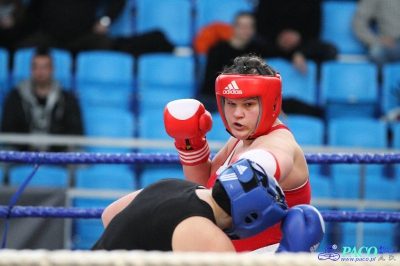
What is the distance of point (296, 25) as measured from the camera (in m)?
6.22

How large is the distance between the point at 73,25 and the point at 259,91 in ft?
13.4

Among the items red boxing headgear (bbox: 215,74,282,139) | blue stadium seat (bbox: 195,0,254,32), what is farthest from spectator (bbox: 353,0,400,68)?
red boxing headgear (bbox: 215,74,282,139)

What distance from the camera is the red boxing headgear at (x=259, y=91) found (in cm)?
246

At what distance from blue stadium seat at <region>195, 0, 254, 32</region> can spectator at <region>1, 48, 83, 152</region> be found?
1.71m

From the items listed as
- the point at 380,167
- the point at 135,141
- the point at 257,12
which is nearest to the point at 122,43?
the point at 257,12

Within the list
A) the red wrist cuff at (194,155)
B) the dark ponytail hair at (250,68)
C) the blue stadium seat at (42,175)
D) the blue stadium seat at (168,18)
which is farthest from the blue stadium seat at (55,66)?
the dark ponytail hair at (250,68)

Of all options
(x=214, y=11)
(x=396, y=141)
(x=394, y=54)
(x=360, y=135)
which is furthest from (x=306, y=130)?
(x=214, y=11)

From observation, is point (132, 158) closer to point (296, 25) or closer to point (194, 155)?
point (194, 155)

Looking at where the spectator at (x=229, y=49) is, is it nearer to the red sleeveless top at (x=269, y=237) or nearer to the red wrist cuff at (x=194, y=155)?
the red wrist cuff at (x=194, y=155)

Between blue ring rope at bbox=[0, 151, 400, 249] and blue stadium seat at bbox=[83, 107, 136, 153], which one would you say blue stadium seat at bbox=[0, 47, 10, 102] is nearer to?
blue stadium seat at bbox=[83, 107, 136, 153]

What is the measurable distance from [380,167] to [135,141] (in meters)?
2.21

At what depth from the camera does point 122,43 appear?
6.14 meters

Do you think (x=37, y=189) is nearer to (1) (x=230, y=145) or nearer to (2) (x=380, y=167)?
(1) (x=230, y=145)

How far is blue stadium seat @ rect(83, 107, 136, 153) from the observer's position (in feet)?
16.9
